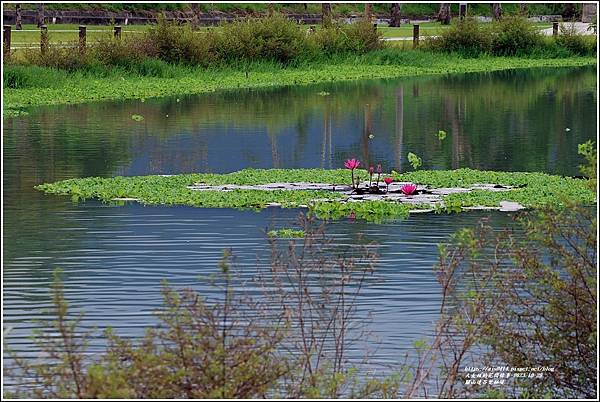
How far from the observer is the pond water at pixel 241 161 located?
12.2 m

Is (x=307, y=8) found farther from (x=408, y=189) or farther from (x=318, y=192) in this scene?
(x=408, y=189)

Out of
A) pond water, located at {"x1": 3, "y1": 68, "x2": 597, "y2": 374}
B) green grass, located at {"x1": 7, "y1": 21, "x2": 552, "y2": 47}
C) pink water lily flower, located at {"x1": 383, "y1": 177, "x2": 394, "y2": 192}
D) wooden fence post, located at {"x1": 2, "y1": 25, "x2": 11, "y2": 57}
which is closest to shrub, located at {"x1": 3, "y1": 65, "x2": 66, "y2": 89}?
wooden fence post, located at {"x1": 2, "y1": 25, "x2": 11, "y2": 57}

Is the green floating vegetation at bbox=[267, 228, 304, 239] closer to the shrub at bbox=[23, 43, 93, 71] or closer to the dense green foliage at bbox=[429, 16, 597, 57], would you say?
the shrub at bbox=[23, 43, 93, 71]

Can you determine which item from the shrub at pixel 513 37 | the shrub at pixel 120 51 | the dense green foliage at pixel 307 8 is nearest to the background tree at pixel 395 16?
the dense green foliage at pixel 307 8

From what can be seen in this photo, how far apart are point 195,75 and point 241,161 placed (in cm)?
1850

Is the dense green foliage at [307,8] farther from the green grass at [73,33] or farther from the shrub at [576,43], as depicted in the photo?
the green grass at [73,33]

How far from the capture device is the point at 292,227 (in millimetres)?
15508

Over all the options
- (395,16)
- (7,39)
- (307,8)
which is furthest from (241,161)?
(307,8)

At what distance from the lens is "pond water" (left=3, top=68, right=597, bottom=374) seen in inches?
479

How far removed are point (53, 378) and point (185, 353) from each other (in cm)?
110

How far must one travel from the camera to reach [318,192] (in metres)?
17.9

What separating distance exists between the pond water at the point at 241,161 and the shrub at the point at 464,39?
8.88m

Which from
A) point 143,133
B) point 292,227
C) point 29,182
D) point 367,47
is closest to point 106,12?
point 367,47

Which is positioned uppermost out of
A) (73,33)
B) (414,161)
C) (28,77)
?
(414,161)
